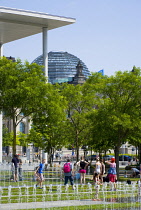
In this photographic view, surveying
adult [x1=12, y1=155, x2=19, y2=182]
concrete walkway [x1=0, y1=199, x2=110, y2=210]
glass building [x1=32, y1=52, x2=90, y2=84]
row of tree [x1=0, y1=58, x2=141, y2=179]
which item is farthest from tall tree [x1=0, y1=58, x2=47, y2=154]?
glass building [x1=32, y1=52, x2=90, y2=84]

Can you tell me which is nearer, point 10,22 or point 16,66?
point 16,66

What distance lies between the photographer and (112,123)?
3659 centimetres

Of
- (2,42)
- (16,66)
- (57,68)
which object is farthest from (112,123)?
(57,68)

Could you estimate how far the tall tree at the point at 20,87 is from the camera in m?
35.8

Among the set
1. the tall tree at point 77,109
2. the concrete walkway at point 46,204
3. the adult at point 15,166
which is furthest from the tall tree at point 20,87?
the concrete walkway at point 46,204

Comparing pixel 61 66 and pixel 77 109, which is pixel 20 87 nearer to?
pixel 77 109

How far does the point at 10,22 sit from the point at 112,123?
17812 millimetres

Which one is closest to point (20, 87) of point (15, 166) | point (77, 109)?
point (15, 166)

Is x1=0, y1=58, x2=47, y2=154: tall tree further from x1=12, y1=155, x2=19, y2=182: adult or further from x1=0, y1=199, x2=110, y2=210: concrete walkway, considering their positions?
x1=0, y1=199, x2=110, y2=210: concrete walkway

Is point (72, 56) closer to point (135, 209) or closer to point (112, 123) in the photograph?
point (112, 123)

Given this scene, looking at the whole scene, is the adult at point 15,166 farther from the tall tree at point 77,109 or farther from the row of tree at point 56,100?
the tall tree at point 77,109

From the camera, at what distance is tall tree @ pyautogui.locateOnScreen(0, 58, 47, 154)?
35.8 metres

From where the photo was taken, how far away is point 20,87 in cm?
3581

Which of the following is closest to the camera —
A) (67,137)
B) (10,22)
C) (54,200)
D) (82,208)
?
(82,208)
